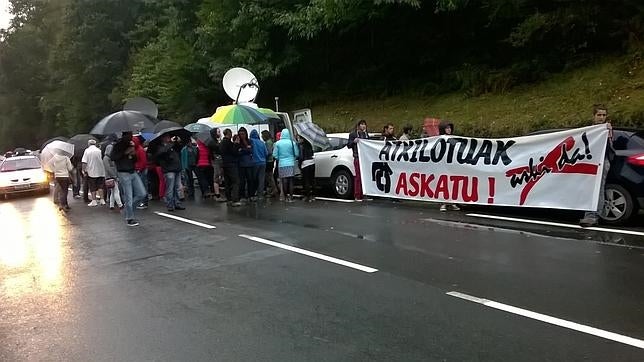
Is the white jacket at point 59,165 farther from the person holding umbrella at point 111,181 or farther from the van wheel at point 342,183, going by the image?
the van wheel at point 342,183

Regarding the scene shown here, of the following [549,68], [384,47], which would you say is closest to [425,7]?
[384,47]

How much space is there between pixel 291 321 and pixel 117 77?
41.2m

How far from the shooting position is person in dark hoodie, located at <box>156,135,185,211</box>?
12.4 m

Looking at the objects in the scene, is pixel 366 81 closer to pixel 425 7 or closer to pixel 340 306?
pixel 425 7

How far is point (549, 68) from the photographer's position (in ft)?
61.3

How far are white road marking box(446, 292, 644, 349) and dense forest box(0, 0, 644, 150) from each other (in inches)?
527

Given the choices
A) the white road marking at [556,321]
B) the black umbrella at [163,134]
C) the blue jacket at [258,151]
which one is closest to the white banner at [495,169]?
the blue jacket at [258,151]

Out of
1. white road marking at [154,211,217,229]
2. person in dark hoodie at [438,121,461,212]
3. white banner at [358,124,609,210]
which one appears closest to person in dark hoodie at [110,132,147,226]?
white road marking at [154,211,217,229]

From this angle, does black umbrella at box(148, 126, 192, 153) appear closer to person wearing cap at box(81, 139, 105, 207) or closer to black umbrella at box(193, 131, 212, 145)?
black umbrella at box(193, 131, 212, 145)

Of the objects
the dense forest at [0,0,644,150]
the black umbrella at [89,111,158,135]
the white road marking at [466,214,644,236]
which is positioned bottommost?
the white road marking at [466,214,644,236]

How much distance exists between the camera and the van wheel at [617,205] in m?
8.77

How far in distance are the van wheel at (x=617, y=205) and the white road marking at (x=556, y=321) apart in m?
4.52

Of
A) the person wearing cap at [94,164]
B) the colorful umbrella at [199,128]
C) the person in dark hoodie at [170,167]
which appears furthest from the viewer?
the colorful umbrella at [199,128]

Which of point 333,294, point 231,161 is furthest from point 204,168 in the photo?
point 333,294
